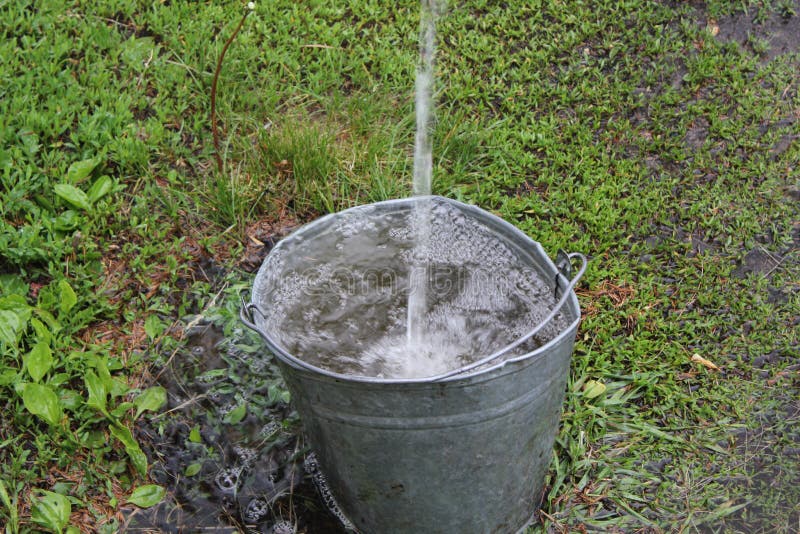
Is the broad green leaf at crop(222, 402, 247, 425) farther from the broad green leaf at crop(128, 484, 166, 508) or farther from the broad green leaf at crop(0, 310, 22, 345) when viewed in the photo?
the broad green leaf at crop(0, 310, 22, 345)

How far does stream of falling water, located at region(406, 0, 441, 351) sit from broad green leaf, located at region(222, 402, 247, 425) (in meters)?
0.60

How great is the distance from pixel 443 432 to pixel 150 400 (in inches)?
45.4

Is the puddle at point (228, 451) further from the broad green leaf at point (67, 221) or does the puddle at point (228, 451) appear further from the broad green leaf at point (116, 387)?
the broad green leaf at point (67, 221)

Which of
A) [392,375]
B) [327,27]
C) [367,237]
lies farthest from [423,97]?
[392,375]

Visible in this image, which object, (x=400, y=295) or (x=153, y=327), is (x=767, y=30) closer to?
(x=400, y=295)

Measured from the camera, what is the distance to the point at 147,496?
7.34ft

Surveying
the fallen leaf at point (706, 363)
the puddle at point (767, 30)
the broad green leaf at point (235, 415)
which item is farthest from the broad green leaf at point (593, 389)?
the puddle at point (767, 30)

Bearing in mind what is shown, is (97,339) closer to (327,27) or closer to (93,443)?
(93,443)

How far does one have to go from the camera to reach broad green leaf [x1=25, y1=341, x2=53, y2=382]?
232 centimetres

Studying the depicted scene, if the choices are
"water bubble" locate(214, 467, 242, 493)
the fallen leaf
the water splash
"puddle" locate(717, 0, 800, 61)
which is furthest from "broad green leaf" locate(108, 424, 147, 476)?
"puddle" locate(717, 0, 800, 61)

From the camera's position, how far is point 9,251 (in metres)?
2.65

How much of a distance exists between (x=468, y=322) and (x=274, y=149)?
1237 mm

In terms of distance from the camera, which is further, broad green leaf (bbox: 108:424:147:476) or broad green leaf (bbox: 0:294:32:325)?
broad green leaf (bbox: 0:294:32:325)

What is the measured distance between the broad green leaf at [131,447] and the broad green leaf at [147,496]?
0.06 m
